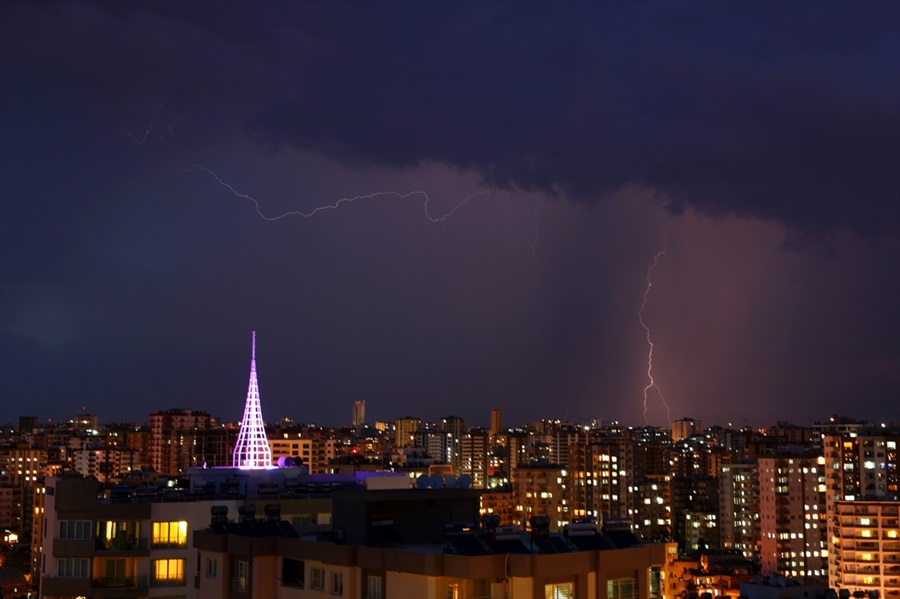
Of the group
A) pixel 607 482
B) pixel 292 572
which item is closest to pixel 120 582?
pixel 292 572

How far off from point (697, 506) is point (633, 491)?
4.98 meters

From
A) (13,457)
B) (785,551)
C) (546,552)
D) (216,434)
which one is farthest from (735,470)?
(546,552)

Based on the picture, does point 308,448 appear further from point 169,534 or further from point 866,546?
point 169,534

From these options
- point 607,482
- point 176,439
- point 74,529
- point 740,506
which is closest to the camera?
point 74,529

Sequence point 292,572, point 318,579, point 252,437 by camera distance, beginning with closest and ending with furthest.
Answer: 1. point 318,579
2. point 292,572
3. point 252,437

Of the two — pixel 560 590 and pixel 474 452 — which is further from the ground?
pixel 560 590

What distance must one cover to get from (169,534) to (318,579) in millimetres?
7400

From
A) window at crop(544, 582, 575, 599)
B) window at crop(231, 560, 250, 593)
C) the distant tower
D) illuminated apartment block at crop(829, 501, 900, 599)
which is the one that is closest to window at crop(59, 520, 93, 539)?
window at crop(231, 560, 250, 593)

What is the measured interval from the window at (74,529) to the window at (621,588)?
10.5 m

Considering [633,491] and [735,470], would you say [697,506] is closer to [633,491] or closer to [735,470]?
[633,491]

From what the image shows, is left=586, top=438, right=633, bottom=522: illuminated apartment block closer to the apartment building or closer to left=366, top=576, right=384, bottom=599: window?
the apartment building

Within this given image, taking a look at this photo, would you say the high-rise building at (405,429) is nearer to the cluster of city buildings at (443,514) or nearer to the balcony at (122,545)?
the cluster of city buildings at (443,514)

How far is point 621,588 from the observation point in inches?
493

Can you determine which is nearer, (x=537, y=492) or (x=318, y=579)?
(x=318, y=579)
